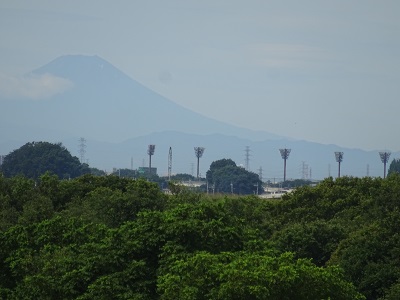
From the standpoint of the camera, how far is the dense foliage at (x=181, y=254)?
29.8 meters

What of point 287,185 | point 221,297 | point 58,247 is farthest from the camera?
point 287,185

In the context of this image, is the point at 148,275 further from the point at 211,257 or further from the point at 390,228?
the point at 390,228

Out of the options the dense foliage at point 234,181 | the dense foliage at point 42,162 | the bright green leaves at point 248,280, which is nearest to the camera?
the bright green leaves at point 248,280

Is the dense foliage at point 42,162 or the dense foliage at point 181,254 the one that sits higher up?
the dense foliage at point 42,162

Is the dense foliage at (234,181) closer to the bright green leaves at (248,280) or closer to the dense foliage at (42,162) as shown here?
the dense foliage at (42,162)

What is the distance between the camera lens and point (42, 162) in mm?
146000

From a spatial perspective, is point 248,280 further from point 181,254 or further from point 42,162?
point 42,162

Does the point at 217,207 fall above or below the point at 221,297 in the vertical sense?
above

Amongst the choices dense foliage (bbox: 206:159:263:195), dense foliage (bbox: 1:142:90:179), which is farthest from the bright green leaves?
dense foliage (bbox: 206:159:263:195)

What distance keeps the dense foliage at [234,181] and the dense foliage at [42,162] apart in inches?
938

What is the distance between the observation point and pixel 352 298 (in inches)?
1207

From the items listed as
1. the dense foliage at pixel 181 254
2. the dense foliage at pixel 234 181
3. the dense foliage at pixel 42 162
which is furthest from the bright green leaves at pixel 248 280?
the dense foliage at pixel 234 181

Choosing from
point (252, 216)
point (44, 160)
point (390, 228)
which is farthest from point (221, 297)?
point (44, 160)

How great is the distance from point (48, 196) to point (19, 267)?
20.1m
